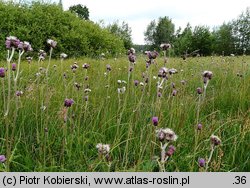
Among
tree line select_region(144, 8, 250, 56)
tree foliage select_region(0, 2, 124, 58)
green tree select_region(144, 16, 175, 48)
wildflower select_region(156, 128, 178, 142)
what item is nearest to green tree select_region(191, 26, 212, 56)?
tree line select_region(144, 8, 250, 56)

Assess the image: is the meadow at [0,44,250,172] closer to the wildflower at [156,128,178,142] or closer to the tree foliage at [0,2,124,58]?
the wildflower at [156,128,178,142]

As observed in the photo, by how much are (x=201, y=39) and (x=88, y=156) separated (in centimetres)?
3861

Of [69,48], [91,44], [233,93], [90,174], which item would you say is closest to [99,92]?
[233,93]

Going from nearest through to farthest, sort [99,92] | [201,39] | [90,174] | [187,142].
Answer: [90,174], [187,142], [99,92], [201,39]

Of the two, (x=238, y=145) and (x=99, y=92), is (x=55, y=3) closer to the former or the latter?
(x=99, y=92)

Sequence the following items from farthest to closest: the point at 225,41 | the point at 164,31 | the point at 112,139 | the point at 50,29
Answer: the point at 164,31 → the point at 225,41 → the point at 50,29 → the point at 112,139

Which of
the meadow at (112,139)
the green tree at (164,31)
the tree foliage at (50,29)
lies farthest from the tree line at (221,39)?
the meadow at (112,139)

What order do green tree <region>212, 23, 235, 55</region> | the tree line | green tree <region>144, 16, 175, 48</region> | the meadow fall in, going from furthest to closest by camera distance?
green tree <region>144, 16, 175, 48</region> < green tree <region>212, 23, 235, 55</region> < the tree line < the meadow

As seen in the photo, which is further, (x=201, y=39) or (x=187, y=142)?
(x=201, y=39)

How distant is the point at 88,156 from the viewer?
216cm

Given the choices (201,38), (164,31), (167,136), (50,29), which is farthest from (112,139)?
(164,31)

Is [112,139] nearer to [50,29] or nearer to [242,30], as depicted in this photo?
[50,29]

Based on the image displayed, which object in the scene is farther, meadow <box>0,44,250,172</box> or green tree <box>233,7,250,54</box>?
green tree <box>233,7,250,54</box>

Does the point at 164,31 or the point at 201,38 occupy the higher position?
the point at 164,31
